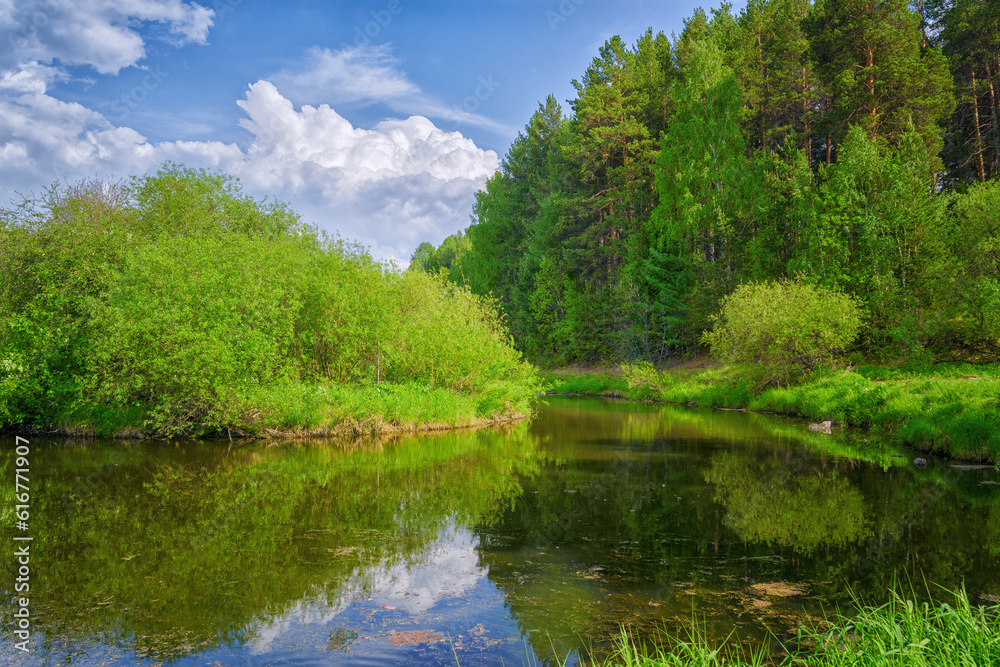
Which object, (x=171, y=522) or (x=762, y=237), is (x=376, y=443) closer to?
(x=171, y=522)

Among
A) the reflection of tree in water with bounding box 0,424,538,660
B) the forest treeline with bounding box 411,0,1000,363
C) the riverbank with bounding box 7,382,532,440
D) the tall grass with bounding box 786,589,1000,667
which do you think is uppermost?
A: the forest treeline with bounding box 411,0,1000,363

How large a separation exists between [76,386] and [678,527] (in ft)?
67.5

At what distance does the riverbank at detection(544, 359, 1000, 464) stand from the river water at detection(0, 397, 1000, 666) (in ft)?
3.72

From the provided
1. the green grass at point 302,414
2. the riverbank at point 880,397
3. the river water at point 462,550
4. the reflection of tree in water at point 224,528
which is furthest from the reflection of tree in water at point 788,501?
the green grass at point 302,414

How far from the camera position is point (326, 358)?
2459cm

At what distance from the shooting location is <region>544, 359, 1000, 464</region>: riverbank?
15789mm

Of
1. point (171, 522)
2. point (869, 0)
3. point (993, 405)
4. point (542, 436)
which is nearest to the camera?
point (171, 522)

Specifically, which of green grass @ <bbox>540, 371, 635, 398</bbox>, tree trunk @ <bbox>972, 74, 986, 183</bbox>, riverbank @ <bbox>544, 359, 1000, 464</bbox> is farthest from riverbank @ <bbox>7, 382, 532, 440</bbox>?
tree trunk @ <bbox>972, 74, 986, 183</bbox>

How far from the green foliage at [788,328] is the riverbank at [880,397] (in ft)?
3.46

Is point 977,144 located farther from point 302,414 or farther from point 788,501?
point 302,414

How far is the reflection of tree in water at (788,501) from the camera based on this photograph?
10000 millimetres

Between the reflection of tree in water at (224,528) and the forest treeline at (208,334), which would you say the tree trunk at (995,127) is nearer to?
the forest treeline at (208,334)

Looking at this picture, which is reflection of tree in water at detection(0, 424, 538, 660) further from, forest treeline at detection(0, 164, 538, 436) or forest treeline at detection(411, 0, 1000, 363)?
forest treeline at detection(411, 0, 1000, 363)

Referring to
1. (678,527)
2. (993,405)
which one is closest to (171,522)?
(678,527)
